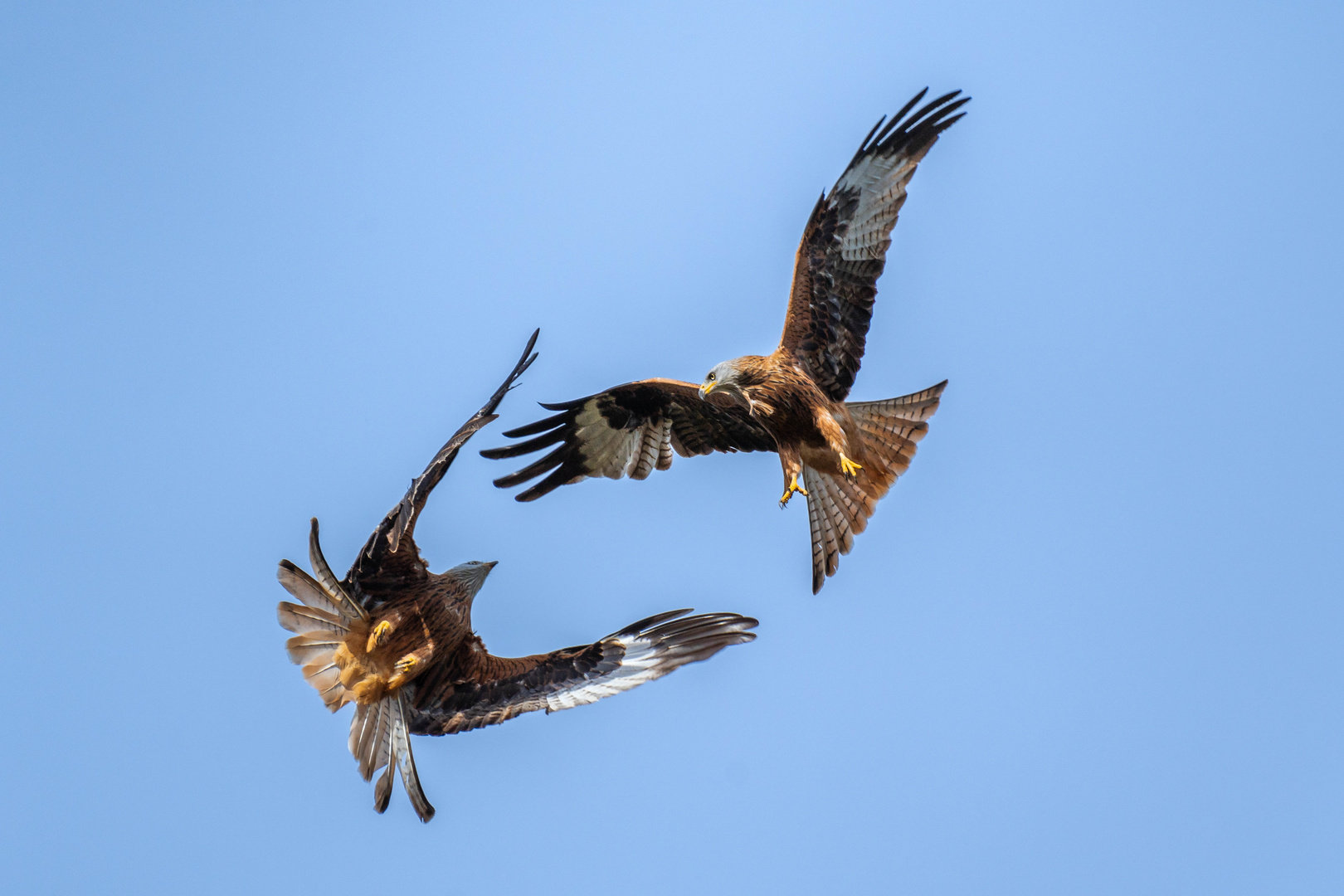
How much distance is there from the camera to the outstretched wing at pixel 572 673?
277 inches

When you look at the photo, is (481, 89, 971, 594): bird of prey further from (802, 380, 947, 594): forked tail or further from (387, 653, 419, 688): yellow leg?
(387, 653, 419, 688): yellow leg

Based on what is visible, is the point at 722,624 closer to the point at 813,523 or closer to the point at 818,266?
the point at 813,523

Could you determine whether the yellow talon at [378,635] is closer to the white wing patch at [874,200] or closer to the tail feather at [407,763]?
the tail feather at [407,763]

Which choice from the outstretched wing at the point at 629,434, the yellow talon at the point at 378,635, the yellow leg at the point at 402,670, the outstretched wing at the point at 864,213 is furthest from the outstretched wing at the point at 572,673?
the outstretched wing at the point at 864,213

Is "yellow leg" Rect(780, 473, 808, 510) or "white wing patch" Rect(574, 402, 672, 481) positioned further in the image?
"white wing patch" Rect(574, 402, 672, 481)

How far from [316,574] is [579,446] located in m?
2.57

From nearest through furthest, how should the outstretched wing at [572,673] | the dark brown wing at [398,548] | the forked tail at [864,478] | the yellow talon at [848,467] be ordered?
1. the dark brown wing at [398,548]
2. the outstretched wing at [572,673]
3. the yellow talon at [848,467]
4. the forked tail at [864,478]

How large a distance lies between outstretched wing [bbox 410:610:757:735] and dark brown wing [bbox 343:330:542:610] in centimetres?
64

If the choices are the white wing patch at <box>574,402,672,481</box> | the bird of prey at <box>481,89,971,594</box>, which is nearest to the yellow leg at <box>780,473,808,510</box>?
the bird of prey at <box>481,89,971,594</box>

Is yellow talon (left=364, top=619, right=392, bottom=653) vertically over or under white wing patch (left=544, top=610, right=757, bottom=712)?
over

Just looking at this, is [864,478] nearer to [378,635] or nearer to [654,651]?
[654,651]

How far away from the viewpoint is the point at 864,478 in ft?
26.5

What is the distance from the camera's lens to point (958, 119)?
7633 mm

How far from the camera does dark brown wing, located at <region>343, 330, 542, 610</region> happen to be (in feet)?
21.6
